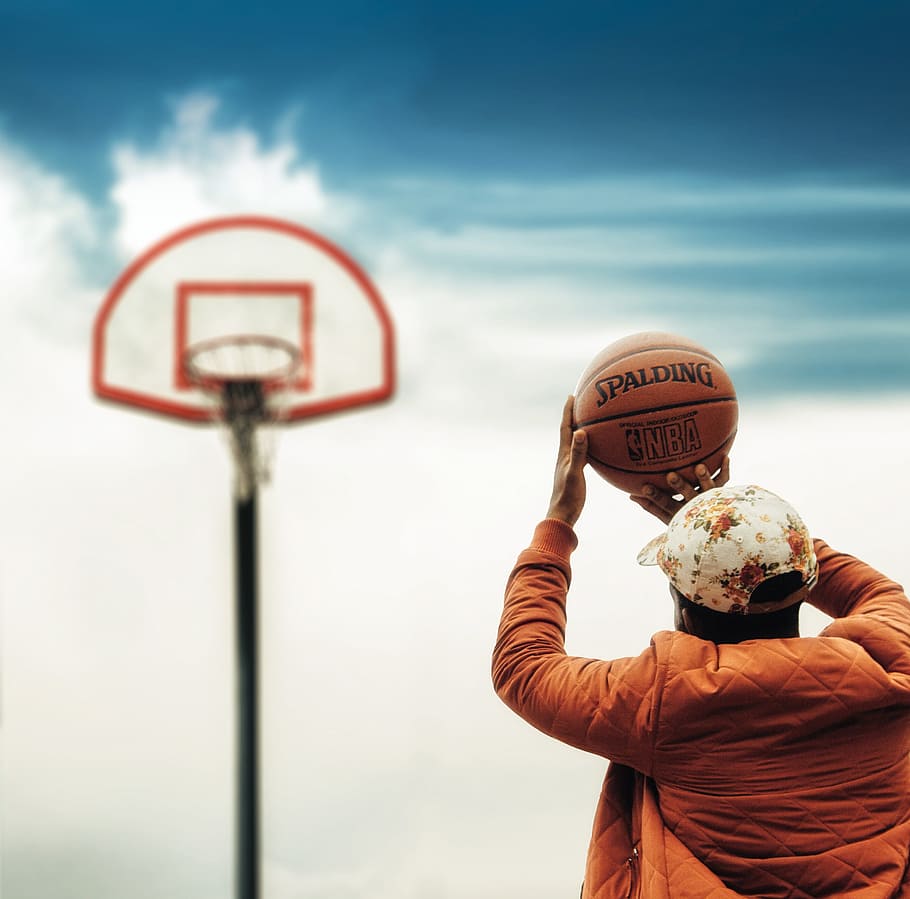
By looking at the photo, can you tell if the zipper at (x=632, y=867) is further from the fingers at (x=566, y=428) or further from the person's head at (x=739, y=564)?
the fingers at (x=566, y=428)

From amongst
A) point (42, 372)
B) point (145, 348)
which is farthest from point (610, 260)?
point (42, 372)

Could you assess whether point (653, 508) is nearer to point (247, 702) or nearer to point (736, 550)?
point (736, 550)

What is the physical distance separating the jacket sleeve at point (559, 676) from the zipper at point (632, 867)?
0.46 ft

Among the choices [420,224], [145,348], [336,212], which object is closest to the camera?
[145,348]

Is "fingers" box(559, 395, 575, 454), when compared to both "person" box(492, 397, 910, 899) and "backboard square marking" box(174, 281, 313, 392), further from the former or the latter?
"backboard square marking" box(174, 281, 313, 392)

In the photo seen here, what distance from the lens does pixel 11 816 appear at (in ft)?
29.4

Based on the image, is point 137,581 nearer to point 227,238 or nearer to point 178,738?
point 178,738

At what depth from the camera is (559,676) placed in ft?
4.38

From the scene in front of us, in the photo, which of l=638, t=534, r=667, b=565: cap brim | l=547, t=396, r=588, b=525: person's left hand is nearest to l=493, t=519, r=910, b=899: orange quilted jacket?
l=638, t=534, r=667, b=565: cap brim

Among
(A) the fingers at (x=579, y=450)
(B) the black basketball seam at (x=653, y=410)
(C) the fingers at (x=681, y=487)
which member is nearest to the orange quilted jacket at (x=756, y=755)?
(A) the fingers at (x=579, y=450)

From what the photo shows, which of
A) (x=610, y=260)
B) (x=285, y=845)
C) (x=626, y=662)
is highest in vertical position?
(x=610, y=260)

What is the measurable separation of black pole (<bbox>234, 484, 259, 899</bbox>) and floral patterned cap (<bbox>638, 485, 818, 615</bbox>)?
17.1ft

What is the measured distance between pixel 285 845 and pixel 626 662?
27.1 ft

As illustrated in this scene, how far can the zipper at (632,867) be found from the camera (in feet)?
4.38
